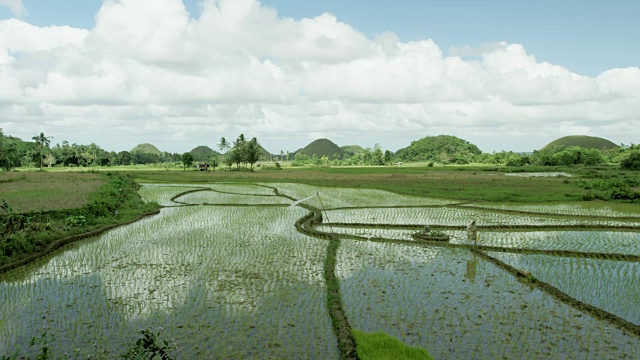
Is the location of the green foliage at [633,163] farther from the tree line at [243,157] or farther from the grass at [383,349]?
the grass at [383,349]

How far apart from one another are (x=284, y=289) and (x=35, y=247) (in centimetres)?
776

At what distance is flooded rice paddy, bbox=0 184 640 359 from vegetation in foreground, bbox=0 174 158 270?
0.79m

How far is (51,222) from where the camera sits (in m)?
13.4

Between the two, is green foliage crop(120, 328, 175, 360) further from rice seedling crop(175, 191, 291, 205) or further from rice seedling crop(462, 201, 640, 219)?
rice seedling crop(462, 201, 640, 219)

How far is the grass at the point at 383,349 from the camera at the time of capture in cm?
530

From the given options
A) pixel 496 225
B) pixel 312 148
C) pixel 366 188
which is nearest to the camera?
pixel 496 225

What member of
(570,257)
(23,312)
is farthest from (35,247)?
(570,257)

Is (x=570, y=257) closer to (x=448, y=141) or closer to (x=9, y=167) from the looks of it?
(x=9, y=167)

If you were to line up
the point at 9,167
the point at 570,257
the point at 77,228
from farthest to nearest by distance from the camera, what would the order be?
the point at 9,167
the point at 77,228
the point at 570,257

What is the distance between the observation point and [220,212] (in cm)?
1916

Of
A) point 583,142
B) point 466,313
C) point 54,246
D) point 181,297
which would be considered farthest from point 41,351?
point 583,142

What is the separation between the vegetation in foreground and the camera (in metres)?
10.6

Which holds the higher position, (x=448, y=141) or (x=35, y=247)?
(x=448, y=141)

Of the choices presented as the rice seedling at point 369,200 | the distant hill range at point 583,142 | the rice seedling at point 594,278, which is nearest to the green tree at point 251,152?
the rice seedling at point 369,200
